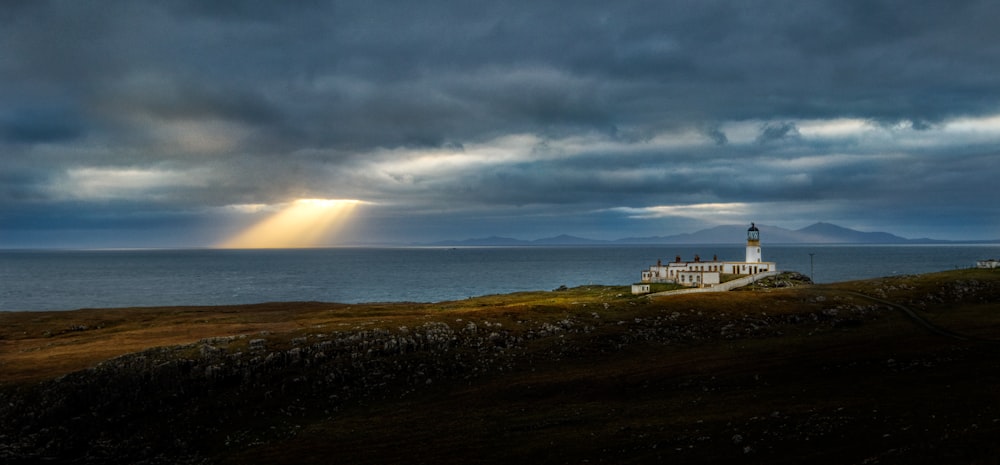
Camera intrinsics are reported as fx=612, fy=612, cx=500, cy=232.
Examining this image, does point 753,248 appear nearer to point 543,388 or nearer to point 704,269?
point 704,269

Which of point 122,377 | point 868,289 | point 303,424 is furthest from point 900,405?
point 868,289

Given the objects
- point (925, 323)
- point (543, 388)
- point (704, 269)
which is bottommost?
point (543, 388)

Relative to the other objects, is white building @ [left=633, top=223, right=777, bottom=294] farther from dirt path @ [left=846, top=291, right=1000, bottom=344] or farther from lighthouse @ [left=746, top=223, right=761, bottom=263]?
dirt path @ [left=846, top=291, right=1000, bottom=344]

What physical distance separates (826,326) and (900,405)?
41799 millimetres

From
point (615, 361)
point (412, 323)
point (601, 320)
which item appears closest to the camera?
point (615, 361)

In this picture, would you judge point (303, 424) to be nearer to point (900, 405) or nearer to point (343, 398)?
point (343, 398)

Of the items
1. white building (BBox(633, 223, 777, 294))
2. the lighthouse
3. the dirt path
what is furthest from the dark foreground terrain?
the lighthouse

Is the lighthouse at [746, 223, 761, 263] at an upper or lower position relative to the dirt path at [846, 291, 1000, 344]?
upper

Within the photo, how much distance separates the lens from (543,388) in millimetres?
53188

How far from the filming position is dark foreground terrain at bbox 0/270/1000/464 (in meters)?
33.4

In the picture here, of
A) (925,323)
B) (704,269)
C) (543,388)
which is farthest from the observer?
(704,269)

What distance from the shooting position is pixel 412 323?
241ft

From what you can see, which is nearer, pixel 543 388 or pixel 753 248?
pixel 543 388

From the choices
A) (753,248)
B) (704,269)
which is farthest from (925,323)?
(753,248)
